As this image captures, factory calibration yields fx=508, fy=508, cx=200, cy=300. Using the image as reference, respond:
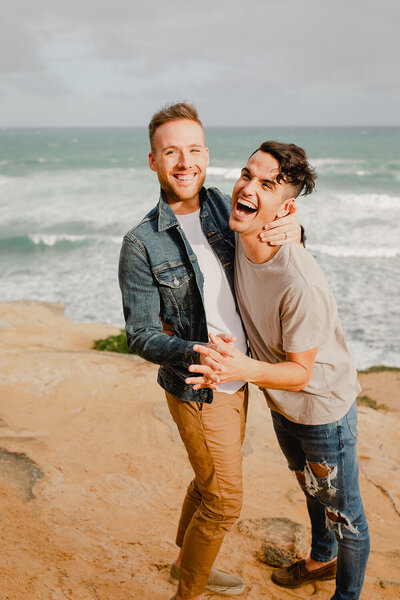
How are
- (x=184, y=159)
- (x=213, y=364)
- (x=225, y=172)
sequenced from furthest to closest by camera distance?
(x=225, y=172) < (x=184, y=159) < (x=213, y=364)

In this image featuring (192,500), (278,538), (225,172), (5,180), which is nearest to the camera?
(192,500)

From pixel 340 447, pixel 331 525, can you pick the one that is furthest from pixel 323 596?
pixel 340 447

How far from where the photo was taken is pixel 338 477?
254cm

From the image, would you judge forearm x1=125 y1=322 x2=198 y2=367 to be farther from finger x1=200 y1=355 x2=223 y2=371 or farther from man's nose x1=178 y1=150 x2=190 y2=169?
man's nose x1=178 y1=150 x2=190 y2=169

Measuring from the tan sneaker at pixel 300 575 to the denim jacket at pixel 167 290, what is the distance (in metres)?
1.51

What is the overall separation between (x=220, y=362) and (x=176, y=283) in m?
0.58

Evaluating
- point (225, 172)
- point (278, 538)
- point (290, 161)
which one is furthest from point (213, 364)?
point (225, 172)

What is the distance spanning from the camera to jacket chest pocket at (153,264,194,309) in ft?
8.47

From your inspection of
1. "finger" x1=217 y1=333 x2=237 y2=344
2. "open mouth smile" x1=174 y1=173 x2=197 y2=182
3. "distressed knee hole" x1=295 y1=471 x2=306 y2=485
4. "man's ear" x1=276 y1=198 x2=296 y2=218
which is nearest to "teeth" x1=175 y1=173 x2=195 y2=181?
"open mouth smile" x1=174 y1=173 x2=197 y2=182

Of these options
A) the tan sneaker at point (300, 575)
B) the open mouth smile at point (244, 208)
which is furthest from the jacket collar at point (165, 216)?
the tan sneaker at point (300, 575)

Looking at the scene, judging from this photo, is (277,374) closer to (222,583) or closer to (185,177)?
(185,177)

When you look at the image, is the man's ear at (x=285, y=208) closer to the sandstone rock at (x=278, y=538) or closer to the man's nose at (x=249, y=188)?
the man's nose at (x=249, y=188)

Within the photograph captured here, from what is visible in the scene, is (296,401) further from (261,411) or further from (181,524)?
(261,411)

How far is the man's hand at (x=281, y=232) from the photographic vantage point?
241cm
